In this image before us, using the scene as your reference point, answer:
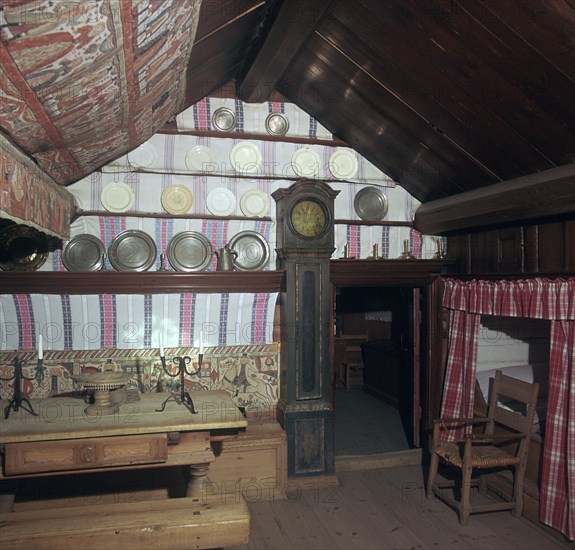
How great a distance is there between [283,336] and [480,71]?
121 inches

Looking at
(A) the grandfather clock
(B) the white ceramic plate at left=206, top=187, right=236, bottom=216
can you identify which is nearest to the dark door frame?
(A) the grandfather clock

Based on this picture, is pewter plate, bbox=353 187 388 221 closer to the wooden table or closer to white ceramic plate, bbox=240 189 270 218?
white ceramic plate, bbox=240 189 270 218

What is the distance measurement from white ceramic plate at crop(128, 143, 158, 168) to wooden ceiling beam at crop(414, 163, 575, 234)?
2988mm

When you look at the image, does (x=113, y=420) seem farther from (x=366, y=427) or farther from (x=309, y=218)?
(x=366, y=427)

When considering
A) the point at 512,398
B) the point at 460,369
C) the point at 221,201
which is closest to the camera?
the point at 512,398

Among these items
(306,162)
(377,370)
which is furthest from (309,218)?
(377,370)

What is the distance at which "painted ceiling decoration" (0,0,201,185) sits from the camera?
2184 millimetres

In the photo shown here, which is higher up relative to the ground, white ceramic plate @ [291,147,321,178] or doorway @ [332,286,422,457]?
white ceramic plate @ [291,147,321,178]

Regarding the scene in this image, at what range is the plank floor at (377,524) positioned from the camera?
4.30 meters

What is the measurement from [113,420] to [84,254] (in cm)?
205

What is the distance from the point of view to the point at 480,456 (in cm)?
477

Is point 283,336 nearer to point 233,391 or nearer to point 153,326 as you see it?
point 233,391

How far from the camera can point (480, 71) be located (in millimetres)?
3826

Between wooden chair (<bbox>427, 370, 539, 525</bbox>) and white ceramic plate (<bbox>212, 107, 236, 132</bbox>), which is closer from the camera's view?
wooden chair (<bbox>427, 370, 539, 525</bbox>)
